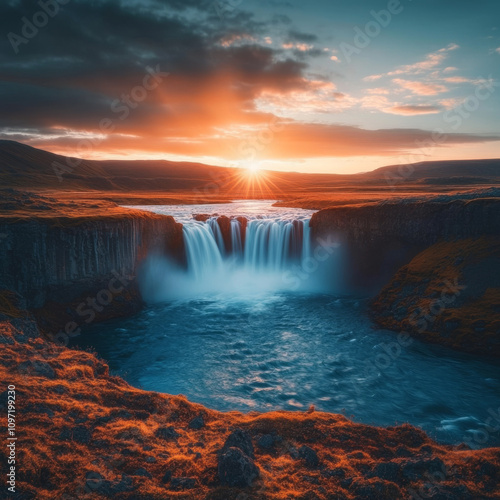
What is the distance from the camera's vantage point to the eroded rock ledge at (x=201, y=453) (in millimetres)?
10438

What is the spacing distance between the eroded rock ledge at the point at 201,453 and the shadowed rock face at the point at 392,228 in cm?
2694

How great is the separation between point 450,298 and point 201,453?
25402 millimetres

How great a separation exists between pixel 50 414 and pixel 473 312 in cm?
2799

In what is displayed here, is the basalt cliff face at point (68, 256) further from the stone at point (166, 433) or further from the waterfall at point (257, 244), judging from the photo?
the stone at point (166, 433)

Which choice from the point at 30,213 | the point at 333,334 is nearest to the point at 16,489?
the point at 333,334

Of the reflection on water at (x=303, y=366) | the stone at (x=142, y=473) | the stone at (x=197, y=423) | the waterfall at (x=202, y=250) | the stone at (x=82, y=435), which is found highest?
the waterfall at (x=202, y=250)

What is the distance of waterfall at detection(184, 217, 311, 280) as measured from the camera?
154ft

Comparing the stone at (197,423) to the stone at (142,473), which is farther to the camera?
the stone at (197,423)

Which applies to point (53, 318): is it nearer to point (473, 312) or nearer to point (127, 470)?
point (127, 470)

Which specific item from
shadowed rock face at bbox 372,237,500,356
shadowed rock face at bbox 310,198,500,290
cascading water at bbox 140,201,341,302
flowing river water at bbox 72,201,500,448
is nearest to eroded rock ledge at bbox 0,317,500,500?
flowing river water at bbox 72,201,500,448

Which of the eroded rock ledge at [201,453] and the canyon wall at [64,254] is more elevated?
the canyon wall at [64,254]

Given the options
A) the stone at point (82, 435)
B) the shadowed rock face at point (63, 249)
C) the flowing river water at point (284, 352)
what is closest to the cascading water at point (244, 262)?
the flowing river water at point (284, 352)

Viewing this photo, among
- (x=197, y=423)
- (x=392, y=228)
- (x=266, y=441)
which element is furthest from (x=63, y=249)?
(x=392, y=228)

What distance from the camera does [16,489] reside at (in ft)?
31.4
